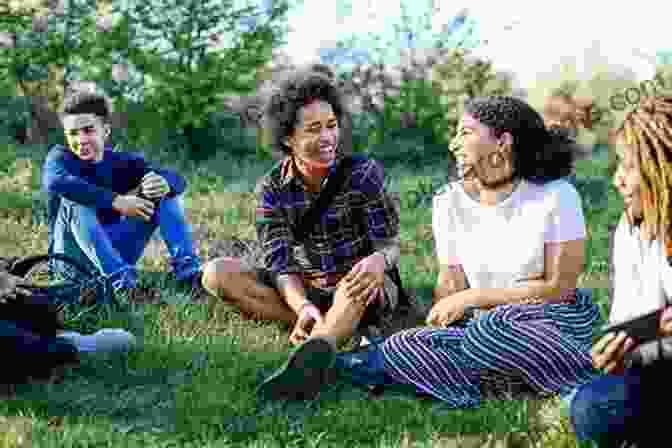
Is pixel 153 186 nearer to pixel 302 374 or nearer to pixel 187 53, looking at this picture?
pixel 302 374

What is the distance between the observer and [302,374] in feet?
12.1

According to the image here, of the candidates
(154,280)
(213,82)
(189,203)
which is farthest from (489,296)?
(213,82)

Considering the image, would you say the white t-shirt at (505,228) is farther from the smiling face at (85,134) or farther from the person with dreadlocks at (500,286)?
the smiling face at (85,134)

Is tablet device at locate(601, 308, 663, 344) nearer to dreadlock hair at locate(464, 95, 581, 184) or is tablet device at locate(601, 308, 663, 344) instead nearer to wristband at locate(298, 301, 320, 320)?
dreadlock hair at locate(464, 95, 581, 184)

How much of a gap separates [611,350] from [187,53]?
27.4ft

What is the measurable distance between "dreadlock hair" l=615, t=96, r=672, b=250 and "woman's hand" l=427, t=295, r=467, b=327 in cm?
112

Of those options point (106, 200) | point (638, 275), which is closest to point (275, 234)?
point (106, 200)

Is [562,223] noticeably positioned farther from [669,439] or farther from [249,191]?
[249,191]

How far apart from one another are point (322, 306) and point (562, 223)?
4.56 ft

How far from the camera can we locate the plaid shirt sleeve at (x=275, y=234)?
4.64 meters

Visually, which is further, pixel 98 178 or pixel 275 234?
pixel 98 178

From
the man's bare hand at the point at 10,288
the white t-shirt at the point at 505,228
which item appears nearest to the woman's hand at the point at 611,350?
the white t-shirt at the point at 505,228

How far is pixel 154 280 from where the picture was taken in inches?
208

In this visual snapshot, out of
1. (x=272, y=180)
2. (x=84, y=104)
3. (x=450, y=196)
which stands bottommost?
(x=450, y=196)
